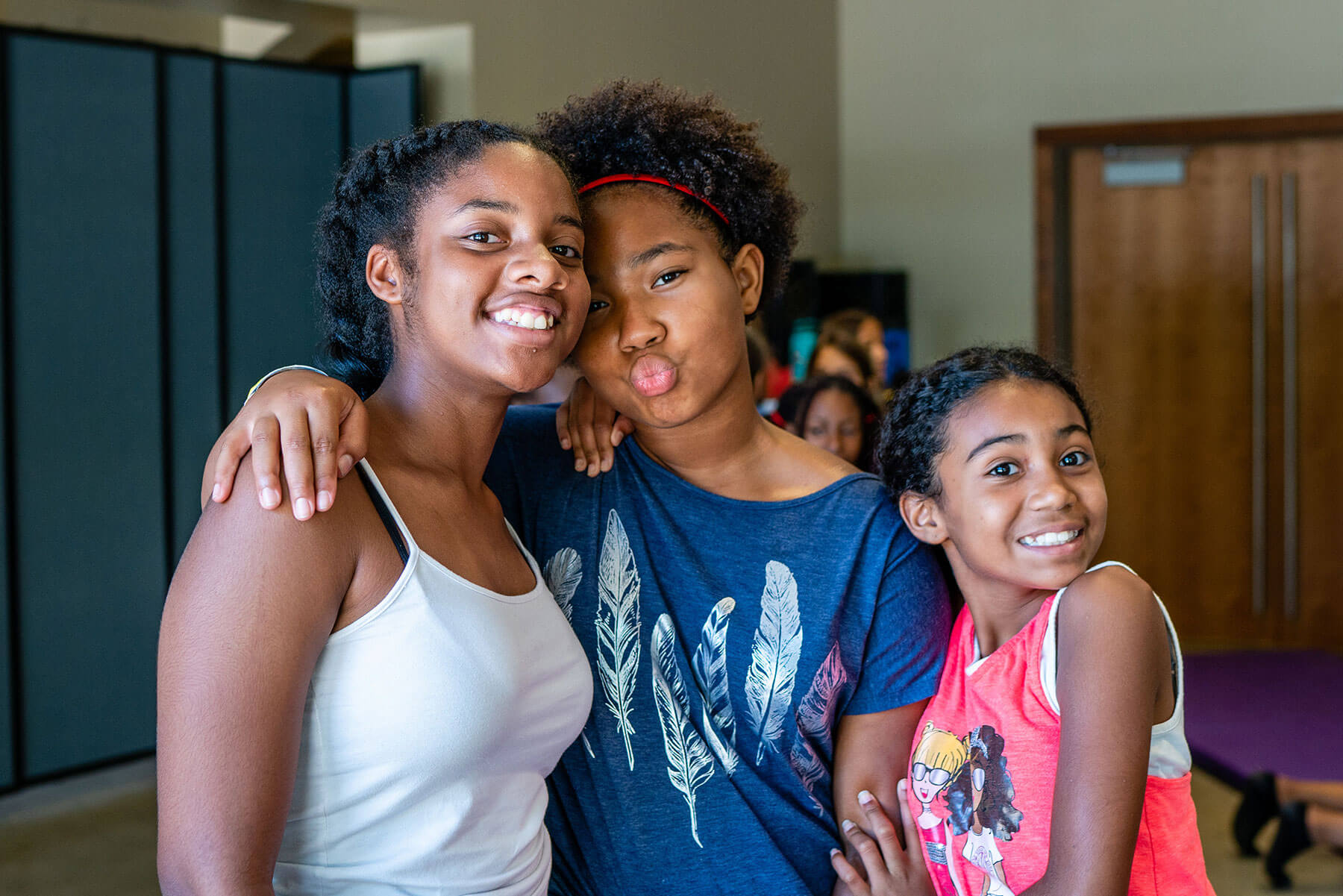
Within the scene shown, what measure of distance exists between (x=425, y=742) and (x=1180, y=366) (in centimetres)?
609

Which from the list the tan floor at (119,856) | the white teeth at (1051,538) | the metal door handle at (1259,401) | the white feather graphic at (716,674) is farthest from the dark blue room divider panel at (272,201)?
the metal door handle at (1259,401)

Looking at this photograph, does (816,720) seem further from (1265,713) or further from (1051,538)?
(1265,713)

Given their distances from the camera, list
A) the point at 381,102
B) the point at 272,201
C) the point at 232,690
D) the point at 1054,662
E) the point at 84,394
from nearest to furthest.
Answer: the point at 232,690 < the point at 1054,662 < the point at 84,394 < the point at 272,201 < the point at 381,102

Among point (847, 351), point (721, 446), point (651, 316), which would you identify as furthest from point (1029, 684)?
point (847, 351)

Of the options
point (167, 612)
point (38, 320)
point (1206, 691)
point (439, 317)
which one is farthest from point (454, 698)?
point (1206, 691)

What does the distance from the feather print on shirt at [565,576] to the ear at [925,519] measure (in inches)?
16.5

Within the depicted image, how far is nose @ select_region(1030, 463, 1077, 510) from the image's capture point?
4.54 feet

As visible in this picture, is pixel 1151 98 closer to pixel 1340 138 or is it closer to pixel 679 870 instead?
pixel 1340 138

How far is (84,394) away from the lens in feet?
13.6

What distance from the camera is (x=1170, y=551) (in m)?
6.49

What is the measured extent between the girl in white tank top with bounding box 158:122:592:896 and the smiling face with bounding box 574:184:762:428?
16 centimetres

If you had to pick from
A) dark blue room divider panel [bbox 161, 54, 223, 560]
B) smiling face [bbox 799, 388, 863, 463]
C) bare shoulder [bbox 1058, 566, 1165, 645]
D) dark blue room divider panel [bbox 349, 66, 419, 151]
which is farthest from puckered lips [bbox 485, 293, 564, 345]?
dark blue room divider panel [bbox 349, 66, 419, 151]

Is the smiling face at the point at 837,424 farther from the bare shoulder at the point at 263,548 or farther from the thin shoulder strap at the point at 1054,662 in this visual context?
the bare shoulder at the point at 263,548

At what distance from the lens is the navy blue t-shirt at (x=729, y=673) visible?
1.43m
